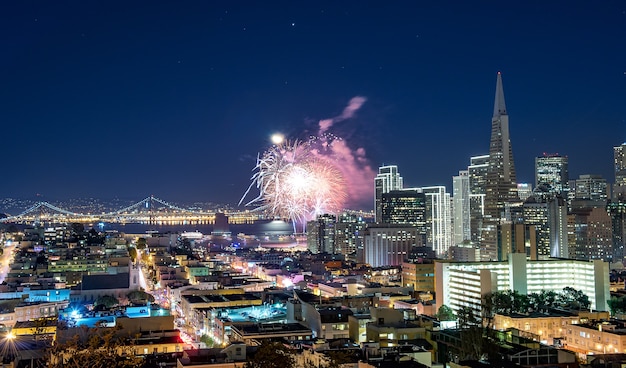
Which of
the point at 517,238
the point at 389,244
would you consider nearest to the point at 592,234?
the point at 517,238

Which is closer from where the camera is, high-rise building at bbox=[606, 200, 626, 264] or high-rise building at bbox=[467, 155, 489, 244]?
high-rise building at bbox=[606, 200, 626, 264]

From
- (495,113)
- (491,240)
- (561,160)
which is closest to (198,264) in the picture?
(491,240)

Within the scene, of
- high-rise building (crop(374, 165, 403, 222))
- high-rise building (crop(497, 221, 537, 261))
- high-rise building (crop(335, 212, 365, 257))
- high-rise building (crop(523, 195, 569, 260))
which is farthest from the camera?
high-rise building (crop(374, 165, 403, 222))

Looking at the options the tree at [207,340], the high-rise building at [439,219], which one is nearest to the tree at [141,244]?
the tree at [207,340]

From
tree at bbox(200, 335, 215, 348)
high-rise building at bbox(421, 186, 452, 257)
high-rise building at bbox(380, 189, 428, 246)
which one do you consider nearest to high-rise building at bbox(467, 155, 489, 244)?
high-rise building at bbox(421, 186, 452, 257)

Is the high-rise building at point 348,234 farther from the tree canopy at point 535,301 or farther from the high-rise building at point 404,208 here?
the tree canopy at point 535,301

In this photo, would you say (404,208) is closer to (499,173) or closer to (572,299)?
(499,173)

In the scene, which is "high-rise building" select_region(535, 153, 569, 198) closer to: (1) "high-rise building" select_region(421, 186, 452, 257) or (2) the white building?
(1) "high-rise building" select_region(421, 186, 452, 257)
